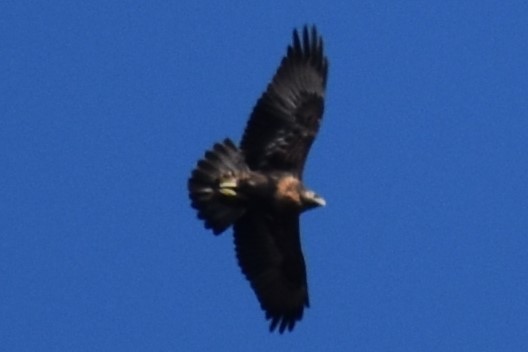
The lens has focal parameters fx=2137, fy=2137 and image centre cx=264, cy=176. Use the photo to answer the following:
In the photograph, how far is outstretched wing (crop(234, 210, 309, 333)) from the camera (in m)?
19.5

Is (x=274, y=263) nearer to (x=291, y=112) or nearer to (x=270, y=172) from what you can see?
(x=270, y=172)

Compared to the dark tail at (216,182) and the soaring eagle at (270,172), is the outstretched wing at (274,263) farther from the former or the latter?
the dark tail at (216,182)

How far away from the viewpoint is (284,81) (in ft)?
62.6

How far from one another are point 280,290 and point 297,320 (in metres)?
0.33

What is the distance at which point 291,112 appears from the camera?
19188mm

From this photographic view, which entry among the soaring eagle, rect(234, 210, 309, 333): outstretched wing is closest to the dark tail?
the soaring eagle

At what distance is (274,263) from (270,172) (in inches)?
39.9

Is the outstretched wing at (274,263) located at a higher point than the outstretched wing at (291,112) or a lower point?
lower

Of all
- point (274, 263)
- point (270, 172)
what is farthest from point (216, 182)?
point (274, 263)

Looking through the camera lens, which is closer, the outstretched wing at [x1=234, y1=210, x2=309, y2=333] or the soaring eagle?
the soaring eagle

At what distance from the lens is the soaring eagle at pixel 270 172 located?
19.0 meters

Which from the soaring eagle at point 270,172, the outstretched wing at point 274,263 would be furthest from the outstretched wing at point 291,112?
the outstretched wing at point 274,263

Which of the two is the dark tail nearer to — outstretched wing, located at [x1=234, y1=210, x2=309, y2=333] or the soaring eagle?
the soaring eagle

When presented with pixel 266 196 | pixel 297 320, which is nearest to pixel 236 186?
pixel 266 196
